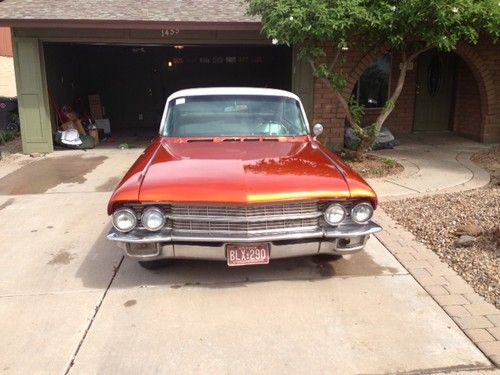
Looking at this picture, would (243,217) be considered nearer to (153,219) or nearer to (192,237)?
(192,237)

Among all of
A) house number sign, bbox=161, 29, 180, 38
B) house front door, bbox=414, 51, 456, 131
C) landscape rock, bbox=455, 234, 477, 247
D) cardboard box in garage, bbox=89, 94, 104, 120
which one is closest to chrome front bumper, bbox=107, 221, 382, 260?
landscape rock, bbox=455, 234, 477, 247

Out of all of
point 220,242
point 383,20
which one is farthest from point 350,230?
Result: point 383,20

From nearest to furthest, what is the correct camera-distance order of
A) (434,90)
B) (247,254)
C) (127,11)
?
(247,254) → (127,11) → (434,90)

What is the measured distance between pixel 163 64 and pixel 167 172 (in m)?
12.8

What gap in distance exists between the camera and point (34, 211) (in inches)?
242

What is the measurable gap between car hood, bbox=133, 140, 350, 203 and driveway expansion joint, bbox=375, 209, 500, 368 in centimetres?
118

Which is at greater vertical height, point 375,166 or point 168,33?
point 168,33

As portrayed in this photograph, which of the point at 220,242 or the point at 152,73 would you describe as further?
the point at 152,73

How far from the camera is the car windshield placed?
16.1 feet

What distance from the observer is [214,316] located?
137 inches

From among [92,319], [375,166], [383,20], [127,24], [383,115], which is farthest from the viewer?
[127,24]

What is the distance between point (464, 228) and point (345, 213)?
6.49 feet

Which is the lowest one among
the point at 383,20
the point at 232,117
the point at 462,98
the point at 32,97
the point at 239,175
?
the point at 462,98

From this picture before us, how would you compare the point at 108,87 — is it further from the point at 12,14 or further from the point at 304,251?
the point at 304,251
